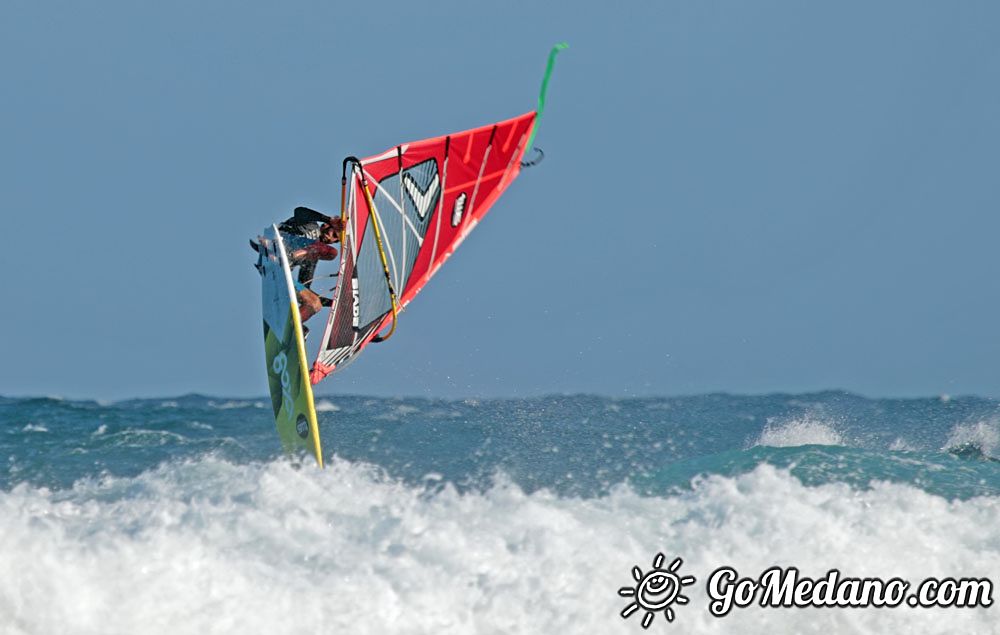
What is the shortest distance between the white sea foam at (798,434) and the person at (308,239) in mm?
4278

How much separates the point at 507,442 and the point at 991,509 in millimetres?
4386

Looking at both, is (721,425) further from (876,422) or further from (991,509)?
(991,509)

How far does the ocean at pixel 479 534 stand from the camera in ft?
17.0

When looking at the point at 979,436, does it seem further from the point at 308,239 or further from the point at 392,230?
the point at 308,239

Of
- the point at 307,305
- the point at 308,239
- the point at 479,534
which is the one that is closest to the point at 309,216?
the point at 308,239

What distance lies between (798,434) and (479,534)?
487 cm

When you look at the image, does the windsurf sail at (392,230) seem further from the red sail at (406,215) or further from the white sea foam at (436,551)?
the white sea foam at (436,551)

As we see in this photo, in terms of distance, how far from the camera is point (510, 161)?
9.38 metres

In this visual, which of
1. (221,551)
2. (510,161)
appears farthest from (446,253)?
(221,551)

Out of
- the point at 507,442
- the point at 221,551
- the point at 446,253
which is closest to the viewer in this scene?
the point at 221,551

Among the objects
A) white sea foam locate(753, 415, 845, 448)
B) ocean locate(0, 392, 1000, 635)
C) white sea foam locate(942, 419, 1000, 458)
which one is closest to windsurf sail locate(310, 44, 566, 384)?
ocean locate(0, 392, 1000, 635)

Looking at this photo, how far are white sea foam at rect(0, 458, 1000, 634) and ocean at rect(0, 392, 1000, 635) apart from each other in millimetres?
12

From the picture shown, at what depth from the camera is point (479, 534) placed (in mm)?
5887

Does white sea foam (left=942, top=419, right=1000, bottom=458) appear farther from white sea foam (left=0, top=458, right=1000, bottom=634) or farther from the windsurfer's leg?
the windsurfer's leg
